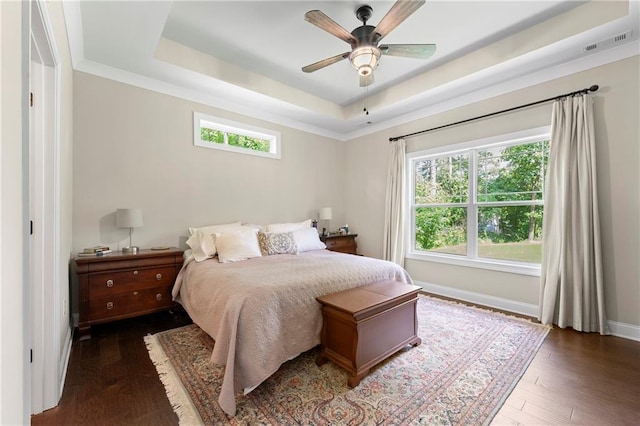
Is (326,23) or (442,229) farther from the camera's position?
(442,229)

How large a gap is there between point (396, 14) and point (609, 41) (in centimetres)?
221

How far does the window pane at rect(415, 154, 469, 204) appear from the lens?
3.91 m

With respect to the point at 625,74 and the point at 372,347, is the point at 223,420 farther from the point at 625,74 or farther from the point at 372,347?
the point at 625,74

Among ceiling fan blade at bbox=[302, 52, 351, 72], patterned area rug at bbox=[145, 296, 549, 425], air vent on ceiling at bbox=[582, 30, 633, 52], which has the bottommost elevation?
patterned area rug at bbox=[145, 296, 549, 425]

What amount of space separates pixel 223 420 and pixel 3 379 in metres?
1.15

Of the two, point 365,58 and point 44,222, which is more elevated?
point 365,58

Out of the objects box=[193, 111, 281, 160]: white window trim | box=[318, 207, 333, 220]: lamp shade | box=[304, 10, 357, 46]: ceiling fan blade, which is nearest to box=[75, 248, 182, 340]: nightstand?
box=[193, 111, 281, 160]: white window trim

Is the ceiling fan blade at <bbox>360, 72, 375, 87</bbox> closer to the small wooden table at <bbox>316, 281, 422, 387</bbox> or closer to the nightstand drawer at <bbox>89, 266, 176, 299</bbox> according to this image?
the small wooden table at <bbox>316, 281, 422, 387</bbox>

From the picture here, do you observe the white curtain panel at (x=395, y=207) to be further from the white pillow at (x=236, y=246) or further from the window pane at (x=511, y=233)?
the white pillow at (x=236, y=246)

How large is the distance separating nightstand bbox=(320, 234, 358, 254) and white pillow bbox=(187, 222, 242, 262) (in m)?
1.69

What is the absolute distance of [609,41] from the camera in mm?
2537

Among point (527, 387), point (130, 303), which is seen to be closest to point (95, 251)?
point (130, 303)

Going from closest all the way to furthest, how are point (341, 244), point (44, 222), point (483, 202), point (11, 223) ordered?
point (11, 223) → point (44, 222) → point (483, 202) → point (341, 244)

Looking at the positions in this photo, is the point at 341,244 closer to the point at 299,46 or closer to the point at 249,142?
the point at 249,142
